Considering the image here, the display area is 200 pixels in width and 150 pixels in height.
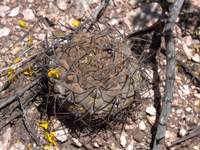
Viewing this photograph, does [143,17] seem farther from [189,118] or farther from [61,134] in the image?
[61,134]

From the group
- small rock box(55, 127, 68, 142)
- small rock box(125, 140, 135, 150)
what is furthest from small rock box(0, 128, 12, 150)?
small rock box(125, 140, 135, 150)

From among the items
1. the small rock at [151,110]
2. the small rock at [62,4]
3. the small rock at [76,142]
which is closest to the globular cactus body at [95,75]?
the small rock at [76,142]

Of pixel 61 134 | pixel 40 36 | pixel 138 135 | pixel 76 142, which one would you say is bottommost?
pixel 138 135

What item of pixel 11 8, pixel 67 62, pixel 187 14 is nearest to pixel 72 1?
pixel 11 8

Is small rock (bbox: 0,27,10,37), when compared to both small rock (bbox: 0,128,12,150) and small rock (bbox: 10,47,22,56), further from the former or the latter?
small rock (bbox: 0,128,12,150)

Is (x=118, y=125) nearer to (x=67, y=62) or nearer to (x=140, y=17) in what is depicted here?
(x=67, y=62)

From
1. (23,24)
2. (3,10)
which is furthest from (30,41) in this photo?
(3,10)

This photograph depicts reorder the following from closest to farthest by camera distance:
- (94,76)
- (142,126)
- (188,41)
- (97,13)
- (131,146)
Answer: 1. (94,76)
2. (131,146)
3. (142,126)
4. (97,13)
5. (188,41)
